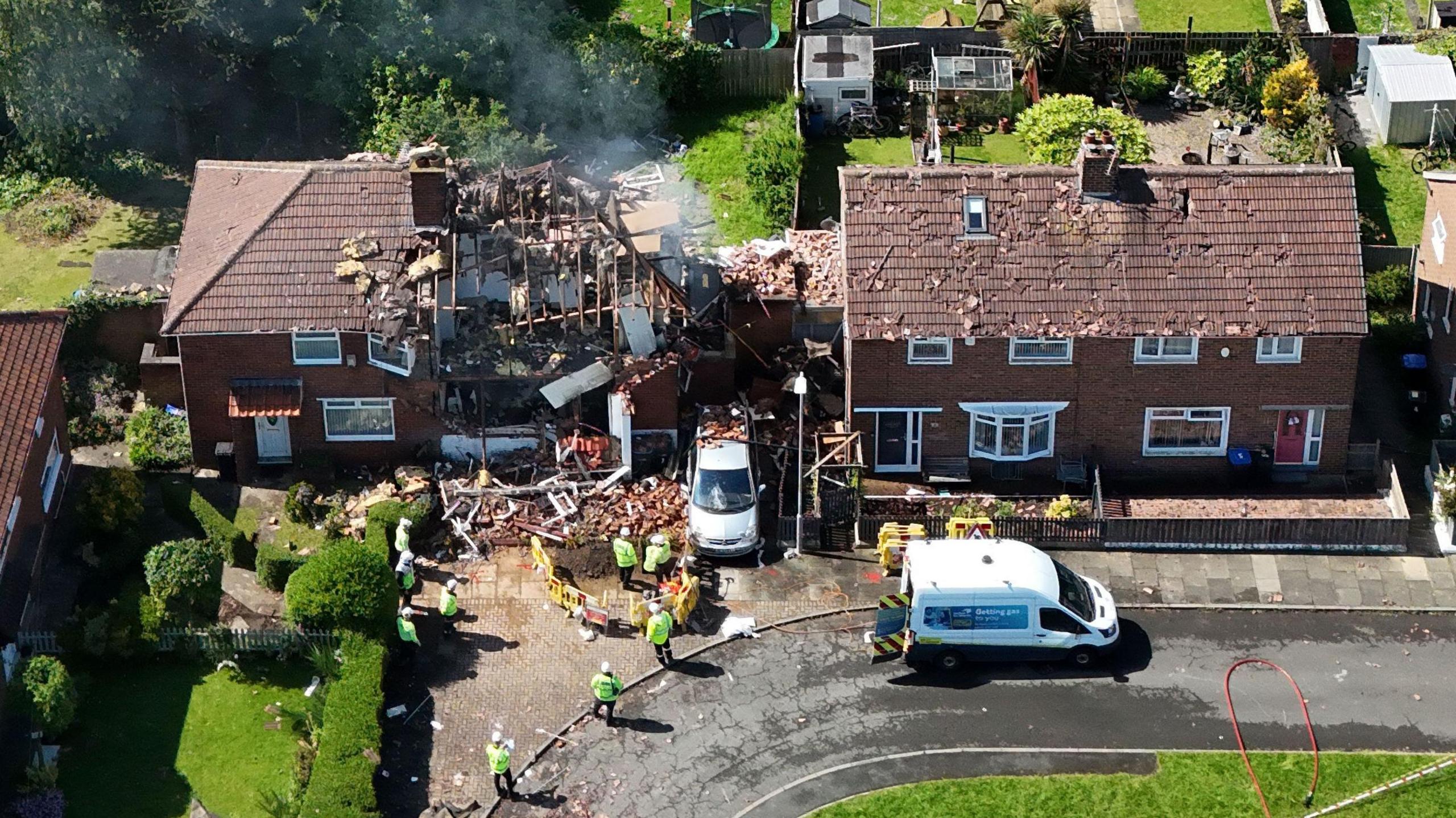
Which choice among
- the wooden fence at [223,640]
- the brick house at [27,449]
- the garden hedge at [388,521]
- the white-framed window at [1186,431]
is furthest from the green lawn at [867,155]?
the wooden fence at [223,640]

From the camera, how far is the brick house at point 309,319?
4903 centimetres

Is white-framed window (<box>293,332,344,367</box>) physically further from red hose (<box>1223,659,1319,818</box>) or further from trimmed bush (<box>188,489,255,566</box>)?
red hose (<box>1223,659,1319,818</box>)

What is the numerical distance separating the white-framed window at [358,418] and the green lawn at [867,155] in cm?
1669

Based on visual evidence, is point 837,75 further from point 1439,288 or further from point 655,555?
point 655,555

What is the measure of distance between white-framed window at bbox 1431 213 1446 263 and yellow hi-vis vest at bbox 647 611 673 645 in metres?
23.8

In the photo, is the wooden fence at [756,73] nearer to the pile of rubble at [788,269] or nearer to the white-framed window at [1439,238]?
the pile of rubble at [788,269]

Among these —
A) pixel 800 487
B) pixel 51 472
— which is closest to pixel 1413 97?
pixel 800 487

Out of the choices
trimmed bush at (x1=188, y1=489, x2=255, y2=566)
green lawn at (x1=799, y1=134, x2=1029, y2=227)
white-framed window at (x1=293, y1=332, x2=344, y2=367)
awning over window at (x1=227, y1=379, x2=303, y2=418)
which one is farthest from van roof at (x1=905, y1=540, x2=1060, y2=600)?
green lawn at (x1=799, y1=134, x2=1029, y2=227)

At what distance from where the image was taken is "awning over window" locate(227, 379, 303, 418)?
49.3 meters

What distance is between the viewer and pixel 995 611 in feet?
144

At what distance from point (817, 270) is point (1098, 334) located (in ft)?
31.6

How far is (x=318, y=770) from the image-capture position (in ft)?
134

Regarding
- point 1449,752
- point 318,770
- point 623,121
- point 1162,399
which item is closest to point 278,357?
point 318,770

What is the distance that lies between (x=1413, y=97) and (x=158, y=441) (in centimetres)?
3782
